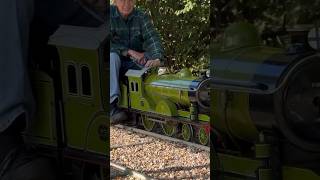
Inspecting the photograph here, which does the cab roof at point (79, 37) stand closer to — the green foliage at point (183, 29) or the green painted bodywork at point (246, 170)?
the green foliage at point (183, 29)

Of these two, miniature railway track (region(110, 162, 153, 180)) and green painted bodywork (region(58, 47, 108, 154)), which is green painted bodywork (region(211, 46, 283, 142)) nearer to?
miniature railway track (region(110, 162, 153, 180))

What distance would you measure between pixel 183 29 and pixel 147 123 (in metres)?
0.41

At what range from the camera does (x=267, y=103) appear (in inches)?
79.1

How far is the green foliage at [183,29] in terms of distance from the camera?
2.11 m

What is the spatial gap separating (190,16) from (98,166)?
2.81 feet

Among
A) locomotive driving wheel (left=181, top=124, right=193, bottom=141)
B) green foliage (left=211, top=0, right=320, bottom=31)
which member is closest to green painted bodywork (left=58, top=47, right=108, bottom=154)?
locomotive driving wheel (left=181, top=124, right=193, bottom=141)

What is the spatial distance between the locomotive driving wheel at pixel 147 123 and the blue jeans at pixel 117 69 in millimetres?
146

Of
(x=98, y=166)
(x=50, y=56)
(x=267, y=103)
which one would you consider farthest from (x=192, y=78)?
(x=50, y=56)

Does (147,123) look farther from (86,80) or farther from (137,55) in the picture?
(86,80)

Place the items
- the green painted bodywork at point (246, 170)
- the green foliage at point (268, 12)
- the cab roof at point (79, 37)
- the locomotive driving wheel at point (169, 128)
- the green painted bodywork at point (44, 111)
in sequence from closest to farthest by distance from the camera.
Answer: the green foliage at point (268, 12) < the green painted bodywork at point (246, 170) < the locomotive driving wheel at point (169, 128) < the cab roof at point (79, 37) < the green painted bodywork at point (44, 111)

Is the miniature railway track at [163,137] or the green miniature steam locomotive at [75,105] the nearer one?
the miniature railway track at [163,137]

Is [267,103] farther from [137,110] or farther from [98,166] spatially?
[98,166]

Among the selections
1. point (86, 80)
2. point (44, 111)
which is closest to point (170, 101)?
point (86, 80)

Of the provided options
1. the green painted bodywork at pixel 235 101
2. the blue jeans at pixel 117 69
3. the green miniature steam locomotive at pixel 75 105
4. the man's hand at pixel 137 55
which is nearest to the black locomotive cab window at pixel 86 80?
the green miniature steam locomotive at pixel 75 105
